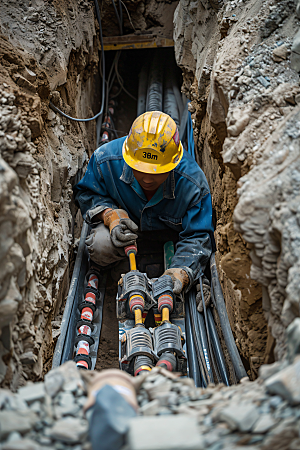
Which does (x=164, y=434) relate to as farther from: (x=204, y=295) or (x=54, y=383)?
(x=204, y=295)

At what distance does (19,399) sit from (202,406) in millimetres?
626

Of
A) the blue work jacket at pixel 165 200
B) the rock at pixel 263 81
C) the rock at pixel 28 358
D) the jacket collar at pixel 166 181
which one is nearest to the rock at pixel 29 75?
the blue work jacket at pixel 165 200

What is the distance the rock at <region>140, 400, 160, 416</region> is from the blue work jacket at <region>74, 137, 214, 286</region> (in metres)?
1.59

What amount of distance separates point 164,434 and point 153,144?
2008mm

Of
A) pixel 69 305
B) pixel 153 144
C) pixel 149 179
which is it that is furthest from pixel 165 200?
pixel 69 305

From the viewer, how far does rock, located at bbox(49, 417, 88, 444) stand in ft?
3.73

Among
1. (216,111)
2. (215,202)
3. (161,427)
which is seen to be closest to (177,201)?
(215,202)

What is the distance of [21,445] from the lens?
41.0 inches

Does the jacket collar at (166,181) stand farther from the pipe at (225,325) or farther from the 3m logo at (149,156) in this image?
the pipe at (225,325)

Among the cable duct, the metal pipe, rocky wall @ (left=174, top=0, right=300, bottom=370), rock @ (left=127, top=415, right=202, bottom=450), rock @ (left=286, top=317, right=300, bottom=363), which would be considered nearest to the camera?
rock @ (left=127, top=415, right=202, bottom=450)

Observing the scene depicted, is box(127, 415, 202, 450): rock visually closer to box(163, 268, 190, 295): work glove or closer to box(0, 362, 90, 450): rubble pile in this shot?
box(0, 362, 90, 450): rubble pile

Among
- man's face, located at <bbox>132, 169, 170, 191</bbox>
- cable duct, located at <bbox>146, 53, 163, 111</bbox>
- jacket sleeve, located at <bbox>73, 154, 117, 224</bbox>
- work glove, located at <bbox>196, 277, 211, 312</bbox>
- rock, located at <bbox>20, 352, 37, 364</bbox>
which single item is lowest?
rock, located at <bbox>20, 352, 37, 364</bbox>

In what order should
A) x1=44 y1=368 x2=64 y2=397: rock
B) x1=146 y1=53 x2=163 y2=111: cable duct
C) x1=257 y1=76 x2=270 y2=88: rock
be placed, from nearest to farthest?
x1=44 y1=368 x2=64 y2=397: rock → x1=257 y1=76 x2=270 y2=88: rock → x1=146 y1=53 x2=163 y2=111: cable duct

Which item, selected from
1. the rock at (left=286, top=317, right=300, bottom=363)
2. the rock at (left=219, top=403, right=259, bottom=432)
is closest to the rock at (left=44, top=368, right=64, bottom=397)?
the rock at (left=219, top=403, right=259, bottom=432)
